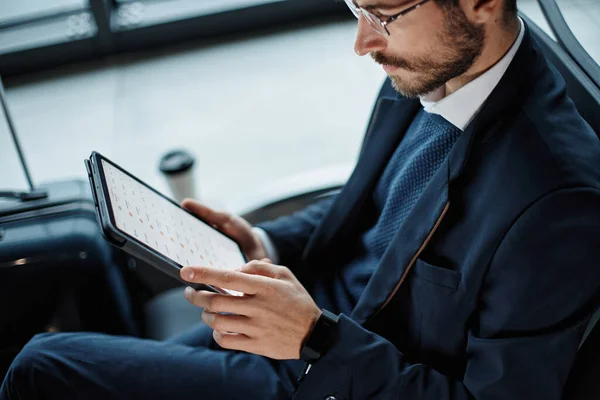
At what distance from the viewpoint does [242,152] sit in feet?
7.83

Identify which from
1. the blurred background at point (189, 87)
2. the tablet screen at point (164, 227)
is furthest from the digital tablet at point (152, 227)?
the blurred background at point (189, 87)

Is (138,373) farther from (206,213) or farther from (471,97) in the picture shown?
(471,97)

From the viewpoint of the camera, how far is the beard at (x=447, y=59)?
36.6 inches

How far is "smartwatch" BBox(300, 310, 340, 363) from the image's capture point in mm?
991

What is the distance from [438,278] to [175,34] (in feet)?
7.19

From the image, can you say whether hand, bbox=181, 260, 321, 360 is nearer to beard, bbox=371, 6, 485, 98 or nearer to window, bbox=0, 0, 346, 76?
beard, bbox=371, 6, 485, 98

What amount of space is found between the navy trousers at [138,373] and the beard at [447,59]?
481 mm

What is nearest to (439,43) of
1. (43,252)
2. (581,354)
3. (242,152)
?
(581,354)

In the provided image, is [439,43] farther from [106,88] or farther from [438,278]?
[106,88]

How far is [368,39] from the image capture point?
1.01 m

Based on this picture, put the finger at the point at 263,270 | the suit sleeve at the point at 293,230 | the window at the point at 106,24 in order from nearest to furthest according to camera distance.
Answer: the finger at the point at 263,270, the suit sleeve at the point at 293,230, the window at the point at 106,24

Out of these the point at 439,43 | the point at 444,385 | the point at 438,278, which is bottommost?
the point at 444,385

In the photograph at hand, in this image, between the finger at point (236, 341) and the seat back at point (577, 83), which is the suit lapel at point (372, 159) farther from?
the finger at point (236, 341)

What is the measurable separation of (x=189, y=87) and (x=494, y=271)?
6.53 ft
